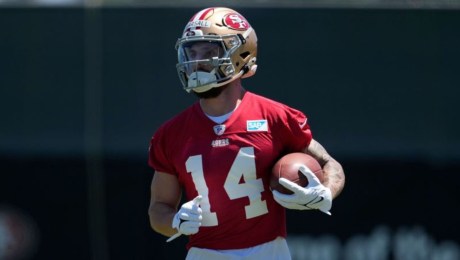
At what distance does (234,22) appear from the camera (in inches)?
166

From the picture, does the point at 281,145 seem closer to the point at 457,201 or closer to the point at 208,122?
the point at 208,122

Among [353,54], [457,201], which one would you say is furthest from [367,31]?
[457,201]

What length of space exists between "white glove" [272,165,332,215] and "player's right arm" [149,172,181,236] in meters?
0.49

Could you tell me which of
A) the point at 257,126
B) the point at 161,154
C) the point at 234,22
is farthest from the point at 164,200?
the point at 234,22

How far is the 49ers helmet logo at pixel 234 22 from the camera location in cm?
420

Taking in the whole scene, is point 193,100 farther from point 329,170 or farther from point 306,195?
point 306,195

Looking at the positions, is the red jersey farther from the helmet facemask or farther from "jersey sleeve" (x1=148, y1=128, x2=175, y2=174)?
the helmet facemask

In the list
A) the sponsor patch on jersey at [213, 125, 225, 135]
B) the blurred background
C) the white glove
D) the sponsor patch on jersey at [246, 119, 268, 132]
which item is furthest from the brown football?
the blurred background

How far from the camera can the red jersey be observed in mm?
4070

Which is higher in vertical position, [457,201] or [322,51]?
[322,51]

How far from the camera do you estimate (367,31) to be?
682cm

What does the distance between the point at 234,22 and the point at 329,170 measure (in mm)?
689

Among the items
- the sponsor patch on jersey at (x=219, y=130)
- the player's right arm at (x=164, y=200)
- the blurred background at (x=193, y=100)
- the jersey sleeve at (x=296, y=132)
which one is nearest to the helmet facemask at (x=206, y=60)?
the sponsor patch on jersey at (x=219, y=130)

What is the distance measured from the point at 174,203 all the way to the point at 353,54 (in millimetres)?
2823
